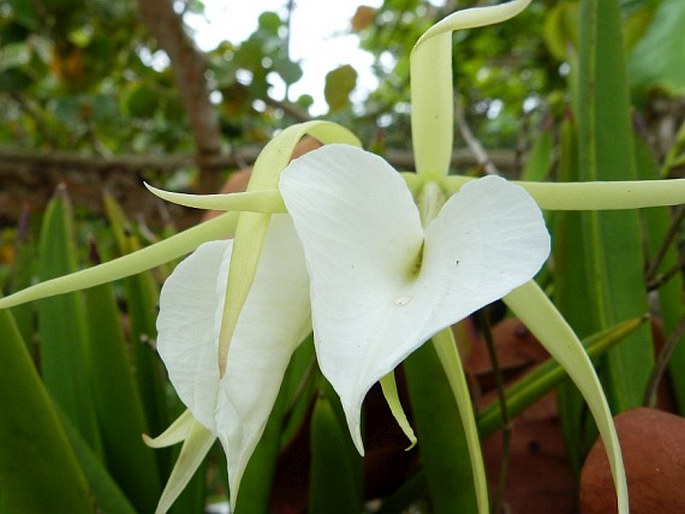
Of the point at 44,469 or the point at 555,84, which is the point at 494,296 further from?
the point at 555,84

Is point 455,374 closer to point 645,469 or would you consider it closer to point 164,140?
point 645,469

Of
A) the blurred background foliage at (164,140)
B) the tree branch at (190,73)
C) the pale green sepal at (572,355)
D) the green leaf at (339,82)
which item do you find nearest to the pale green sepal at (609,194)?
the pale green sepal at (572,355)

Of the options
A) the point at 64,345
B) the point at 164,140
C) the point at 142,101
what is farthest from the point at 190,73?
the point at 64,345

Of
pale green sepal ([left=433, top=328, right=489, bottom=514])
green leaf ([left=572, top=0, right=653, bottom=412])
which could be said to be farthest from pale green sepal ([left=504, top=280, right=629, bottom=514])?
Answer: green leaf ([left=572, top=0, right=653, bottom=412])

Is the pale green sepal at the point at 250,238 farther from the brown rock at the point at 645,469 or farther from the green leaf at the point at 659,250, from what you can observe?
the green leaf at the point at 659,250

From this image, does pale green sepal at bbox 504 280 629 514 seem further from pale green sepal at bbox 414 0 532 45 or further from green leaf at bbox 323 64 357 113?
green leaf at bbox 323 64 357 113

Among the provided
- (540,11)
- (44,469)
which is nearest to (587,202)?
(44,469)
